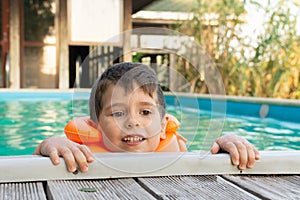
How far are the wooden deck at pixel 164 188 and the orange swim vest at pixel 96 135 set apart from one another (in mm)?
347

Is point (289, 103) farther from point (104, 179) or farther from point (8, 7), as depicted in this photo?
point (8, 7)

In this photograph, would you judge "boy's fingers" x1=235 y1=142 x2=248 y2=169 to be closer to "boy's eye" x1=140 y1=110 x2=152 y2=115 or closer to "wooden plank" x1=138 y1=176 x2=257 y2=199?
"wooden plank" x1=138 y1=176 x2=257 y2=199

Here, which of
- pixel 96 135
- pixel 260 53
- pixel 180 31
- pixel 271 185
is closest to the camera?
pixel 271 185

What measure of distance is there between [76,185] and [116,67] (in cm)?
56

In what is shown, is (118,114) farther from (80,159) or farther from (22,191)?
(22,191)

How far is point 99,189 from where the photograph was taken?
133 cm

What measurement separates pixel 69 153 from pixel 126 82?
0.35 meters

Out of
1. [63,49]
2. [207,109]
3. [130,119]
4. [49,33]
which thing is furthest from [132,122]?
[49,33]

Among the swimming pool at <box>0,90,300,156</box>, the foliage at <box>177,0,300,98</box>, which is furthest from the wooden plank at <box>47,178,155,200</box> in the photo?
the foliage at <box>177,0,300,98</box>

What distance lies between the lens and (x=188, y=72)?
24.6 ft

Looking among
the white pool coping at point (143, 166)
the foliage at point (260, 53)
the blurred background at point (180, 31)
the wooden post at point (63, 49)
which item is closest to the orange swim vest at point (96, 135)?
the white pool coping at point (143, 166)

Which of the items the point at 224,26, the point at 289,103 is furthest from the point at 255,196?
the point at 224,26

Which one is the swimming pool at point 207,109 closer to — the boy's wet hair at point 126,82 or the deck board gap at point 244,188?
the boy's wet hair at point 126,82

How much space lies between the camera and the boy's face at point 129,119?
5.27ft
